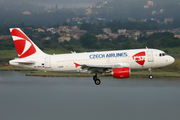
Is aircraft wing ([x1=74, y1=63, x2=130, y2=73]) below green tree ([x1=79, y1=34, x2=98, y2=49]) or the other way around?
below

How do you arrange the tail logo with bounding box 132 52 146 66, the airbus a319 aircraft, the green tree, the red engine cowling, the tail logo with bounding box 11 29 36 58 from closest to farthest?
the red engine cowling < the airbus a319 aircraft < the tail logo with bounding box 132 52 146 66 < the tail logo with bounding box 11 29 36 58 < the green tree

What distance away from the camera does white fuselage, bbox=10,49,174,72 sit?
4709cm

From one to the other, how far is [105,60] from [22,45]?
50.4ft

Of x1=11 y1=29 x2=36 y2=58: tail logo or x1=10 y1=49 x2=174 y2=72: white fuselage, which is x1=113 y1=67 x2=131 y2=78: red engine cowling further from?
x1=11 y1=29 x2=36 y2=58: tail logo

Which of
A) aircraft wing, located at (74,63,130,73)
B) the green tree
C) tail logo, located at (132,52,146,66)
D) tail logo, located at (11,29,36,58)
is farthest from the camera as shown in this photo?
the green tree

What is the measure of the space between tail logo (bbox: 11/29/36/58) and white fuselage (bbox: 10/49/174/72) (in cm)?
181

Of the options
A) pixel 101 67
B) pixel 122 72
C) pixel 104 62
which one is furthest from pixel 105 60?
pixel 122 72

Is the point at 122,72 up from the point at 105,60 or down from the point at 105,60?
down

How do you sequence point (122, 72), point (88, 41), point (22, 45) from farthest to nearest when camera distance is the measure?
point (88, 41), point (22, 45), point (122, 72)

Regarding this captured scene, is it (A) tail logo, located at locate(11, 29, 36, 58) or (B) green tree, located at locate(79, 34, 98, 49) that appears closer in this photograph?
(A) tail logo, located at locate(11, 29, 36, 58)

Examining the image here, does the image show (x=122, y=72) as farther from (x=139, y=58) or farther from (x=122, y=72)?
(x=139, y=58)

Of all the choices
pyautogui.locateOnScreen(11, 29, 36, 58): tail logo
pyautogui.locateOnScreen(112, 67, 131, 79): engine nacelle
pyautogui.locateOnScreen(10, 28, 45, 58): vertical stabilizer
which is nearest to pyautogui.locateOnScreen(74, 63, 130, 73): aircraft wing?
pyautogui.locateOnScreen(112, 67, 131, 79): engine nacelle

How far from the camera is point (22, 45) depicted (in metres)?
50.0

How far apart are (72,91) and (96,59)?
32.6m
